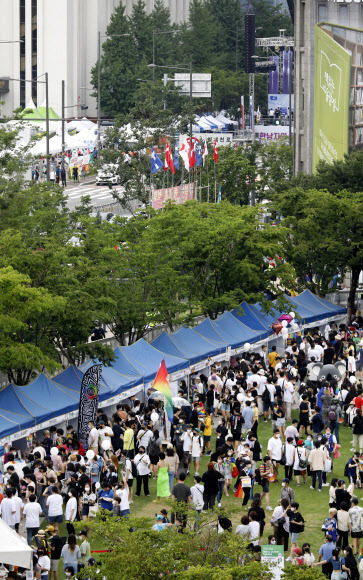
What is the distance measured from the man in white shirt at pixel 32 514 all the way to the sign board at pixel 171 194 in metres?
23.9

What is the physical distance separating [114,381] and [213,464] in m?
6.36

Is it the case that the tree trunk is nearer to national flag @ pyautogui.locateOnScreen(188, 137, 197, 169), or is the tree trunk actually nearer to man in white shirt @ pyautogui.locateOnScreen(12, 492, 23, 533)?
national flag @ pyautogui.locateOnScreen(188, 137, 197, 169)

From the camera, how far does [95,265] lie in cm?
3166

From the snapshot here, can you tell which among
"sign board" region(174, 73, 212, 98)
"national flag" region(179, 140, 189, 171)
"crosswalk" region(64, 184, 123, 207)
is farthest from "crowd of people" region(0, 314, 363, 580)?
"sign board" region(174, 73, 212, 98)

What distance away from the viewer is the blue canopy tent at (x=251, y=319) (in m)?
35.2

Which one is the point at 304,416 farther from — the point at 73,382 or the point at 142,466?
the point at 73,382

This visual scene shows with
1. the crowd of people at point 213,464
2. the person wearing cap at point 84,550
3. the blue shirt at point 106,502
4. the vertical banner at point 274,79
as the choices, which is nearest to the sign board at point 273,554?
the crowd of people at point 213,464

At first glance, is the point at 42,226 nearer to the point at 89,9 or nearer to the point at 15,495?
the point at 15,495

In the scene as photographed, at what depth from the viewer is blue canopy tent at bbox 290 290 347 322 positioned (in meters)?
39.0

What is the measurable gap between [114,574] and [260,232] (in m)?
25.2

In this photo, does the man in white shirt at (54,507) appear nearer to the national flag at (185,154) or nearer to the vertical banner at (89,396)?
the vertical banner at (89,396)

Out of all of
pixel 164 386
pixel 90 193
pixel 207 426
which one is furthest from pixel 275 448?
pixel 90 193

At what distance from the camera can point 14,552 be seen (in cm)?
1445

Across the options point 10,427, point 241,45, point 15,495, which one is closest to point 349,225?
point 10,427
